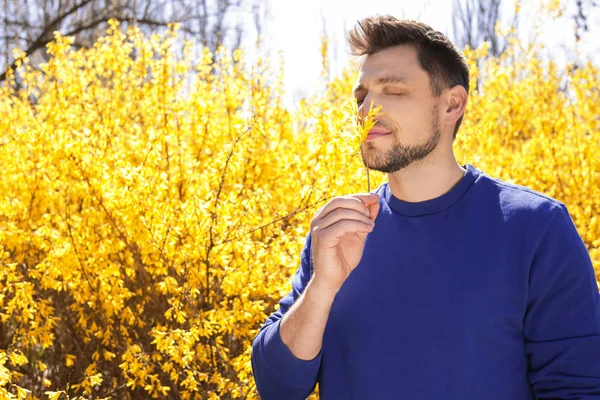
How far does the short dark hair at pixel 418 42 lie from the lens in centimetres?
174

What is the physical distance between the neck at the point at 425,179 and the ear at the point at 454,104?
10 centimetres

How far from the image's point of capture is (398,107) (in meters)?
1.66

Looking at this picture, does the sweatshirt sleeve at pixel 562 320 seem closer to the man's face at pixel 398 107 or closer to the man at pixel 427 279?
the man at pixel 427 279

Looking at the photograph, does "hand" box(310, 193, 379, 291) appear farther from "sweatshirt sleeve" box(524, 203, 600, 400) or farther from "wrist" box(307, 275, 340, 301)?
"sweatshirt sleeve" box(524, 203, 600, 400)

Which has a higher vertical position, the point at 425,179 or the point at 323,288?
the point at 425,179

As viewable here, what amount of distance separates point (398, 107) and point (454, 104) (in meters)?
0.18

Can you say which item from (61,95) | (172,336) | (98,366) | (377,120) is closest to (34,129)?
(61,95)

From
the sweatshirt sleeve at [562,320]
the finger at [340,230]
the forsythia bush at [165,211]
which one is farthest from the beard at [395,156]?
the forsythia bush at [165,211]

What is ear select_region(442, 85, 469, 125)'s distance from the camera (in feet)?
5.74

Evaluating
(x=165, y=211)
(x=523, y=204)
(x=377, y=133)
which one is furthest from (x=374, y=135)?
(x=165, y=211)

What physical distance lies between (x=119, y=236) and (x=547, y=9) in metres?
3.82

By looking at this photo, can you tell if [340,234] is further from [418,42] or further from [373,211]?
[418,42]

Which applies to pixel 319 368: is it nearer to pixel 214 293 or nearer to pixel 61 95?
pixel 214 293

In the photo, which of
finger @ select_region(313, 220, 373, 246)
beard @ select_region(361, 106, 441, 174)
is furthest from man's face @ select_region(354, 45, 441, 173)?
finger @ select_region(313, 220, 373, 246)
